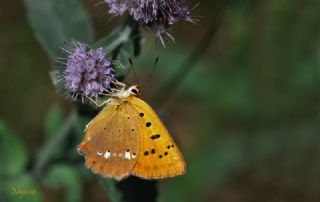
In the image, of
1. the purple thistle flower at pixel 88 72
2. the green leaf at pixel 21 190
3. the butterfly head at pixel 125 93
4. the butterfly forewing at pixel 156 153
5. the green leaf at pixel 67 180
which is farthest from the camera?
the green leaf at pixel 67 180

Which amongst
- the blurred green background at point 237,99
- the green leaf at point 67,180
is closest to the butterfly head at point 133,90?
the green leaf at point 67,180

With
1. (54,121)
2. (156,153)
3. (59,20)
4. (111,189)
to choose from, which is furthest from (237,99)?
(156,153)

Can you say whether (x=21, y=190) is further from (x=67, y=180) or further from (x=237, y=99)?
(x=237, y=99)

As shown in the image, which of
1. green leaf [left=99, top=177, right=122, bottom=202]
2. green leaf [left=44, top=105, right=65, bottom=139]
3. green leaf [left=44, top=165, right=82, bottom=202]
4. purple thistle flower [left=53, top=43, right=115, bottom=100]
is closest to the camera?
purple thistle flower [left=53, top=43, right=115, bottom=100]

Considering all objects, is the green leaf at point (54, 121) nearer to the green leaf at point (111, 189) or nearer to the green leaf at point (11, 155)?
the green leaf at point (11, 155)

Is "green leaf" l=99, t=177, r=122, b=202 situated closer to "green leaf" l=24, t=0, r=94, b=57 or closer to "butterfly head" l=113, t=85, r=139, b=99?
"butterfly head" l=113, t=85, r=139, b=99

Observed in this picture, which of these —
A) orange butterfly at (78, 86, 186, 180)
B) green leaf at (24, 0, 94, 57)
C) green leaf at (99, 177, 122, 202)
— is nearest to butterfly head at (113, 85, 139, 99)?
orange butterfly at (78, 86, 186, 180)
